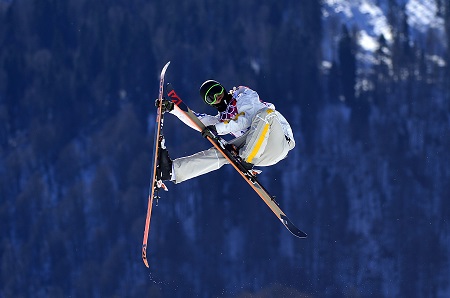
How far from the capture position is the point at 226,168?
1783 inches

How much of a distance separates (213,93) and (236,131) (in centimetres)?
81

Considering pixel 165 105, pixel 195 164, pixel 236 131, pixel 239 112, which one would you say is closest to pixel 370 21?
pixel 236 131

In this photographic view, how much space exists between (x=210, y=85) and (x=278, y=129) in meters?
1.22

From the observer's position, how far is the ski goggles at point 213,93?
18484 millimetres

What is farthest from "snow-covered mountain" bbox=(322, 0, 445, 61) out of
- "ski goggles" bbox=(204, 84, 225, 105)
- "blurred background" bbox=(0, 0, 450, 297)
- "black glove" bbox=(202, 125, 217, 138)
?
"ski goggles" bbox=(204, 84, 225, 105)

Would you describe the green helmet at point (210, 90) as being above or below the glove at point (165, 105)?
below

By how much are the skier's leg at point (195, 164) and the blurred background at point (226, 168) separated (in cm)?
2068

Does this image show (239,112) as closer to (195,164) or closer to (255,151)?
(255,151)

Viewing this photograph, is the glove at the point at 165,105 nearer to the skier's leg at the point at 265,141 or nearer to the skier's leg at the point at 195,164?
the skier's leg at the point at 195,164

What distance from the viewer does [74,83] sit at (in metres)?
52.2

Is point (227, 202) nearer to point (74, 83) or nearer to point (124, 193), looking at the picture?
point (124, 193)

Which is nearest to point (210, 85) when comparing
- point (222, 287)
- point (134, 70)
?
point (222, 287)

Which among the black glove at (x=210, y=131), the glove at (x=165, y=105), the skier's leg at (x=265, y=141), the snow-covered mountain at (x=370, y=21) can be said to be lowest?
the snow-covered mountain at (x=370, y=21)

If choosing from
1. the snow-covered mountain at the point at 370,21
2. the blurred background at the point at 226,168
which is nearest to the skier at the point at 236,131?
the blurred background at the point at 226,168
